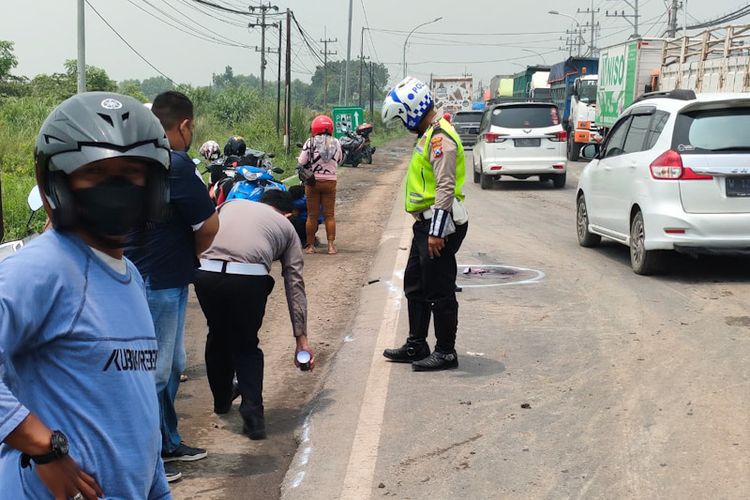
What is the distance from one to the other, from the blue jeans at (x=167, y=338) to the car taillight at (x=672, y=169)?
20.0ft

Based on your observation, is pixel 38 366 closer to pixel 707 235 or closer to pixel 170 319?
pixel 170 319

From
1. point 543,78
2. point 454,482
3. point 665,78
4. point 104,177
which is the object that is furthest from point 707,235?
point 543,78

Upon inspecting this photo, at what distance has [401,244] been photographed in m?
13.5

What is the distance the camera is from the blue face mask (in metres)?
2.27

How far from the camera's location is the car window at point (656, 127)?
33.2 feet

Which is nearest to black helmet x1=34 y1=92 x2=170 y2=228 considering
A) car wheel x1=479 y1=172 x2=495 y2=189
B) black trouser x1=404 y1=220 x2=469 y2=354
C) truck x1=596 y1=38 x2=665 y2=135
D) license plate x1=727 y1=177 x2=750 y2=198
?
black trouser x1=404 y1=220 x2=469 y2=354

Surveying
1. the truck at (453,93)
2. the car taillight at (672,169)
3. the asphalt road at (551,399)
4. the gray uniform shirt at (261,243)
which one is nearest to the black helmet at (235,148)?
the asphalt road at (551,399)

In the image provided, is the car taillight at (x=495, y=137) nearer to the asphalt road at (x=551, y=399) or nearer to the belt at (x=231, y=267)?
the asphalt road at (x=551, y=399)

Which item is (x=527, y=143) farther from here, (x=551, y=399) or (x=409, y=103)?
(x=551, y=399)

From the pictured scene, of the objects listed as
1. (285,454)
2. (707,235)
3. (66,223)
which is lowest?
(285,454)

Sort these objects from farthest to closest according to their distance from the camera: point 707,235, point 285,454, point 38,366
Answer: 1. point 707,235
2. point 285,454
3. point 38,366

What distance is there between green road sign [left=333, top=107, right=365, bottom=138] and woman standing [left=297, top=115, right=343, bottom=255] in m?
24.5

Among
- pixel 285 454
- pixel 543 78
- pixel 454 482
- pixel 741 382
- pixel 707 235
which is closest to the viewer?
pixel 454 482

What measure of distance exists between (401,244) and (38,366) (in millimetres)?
11355
